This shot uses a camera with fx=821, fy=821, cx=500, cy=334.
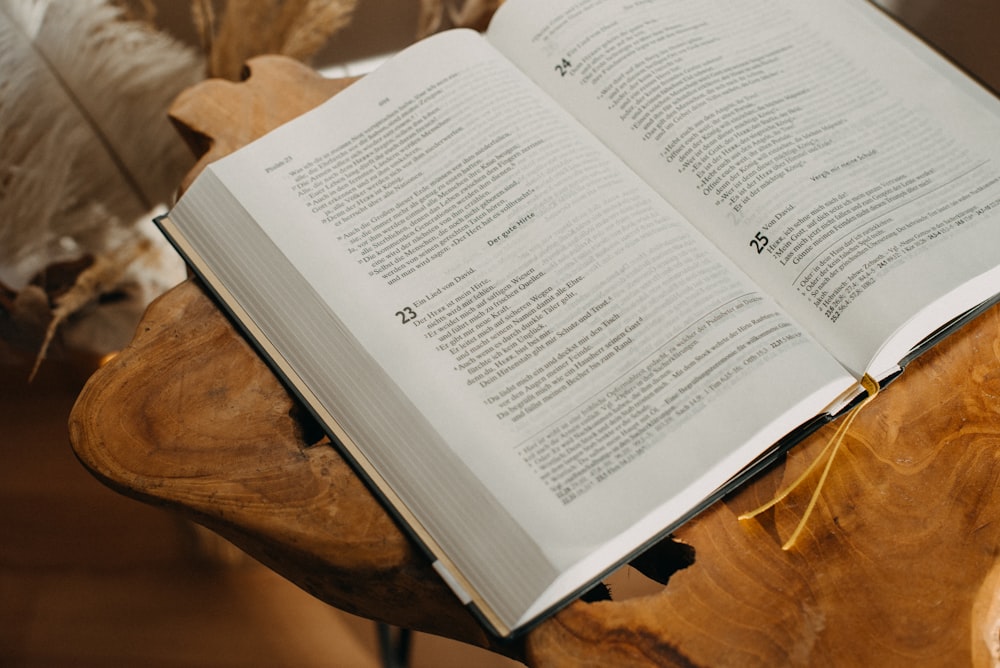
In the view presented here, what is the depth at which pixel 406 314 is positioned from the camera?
544mm

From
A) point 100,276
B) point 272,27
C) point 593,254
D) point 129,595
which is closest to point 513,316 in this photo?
point 593,254

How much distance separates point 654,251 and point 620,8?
0.24m

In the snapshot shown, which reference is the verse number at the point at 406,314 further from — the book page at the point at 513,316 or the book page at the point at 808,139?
the book page at the point at 808,139

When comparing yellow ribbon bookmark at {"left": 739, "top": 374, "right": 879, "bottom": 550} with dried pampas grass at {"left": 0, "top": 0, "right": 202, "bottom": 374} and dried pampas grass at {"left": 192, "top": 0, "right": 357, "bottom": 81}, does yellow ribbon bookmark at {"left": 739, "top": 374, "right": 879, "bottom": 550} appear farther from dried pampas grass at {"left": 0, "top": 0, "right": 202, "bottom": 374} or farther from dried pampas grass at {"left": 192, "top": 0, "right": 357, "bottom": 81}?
dried pampas grass at {"left": 0, "top": 0, "right": 202, "bottom": 374}

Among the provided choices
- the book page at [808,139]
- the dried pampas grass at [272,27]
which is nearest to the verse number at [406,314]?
the book page at [808,139]

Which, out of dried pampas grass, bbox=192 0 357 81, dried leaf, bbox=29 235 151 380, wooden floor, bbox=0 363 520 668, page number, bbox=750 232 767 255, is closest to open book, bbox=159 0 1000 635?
page number, bbox=750 232 767 255

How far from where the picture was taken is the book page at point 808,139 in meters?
0.54

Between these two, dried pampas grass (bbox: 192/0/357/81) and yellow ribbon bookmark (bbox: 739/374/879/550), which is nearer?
yellow ribbon bookmark (bbox: 739/374/879/550)

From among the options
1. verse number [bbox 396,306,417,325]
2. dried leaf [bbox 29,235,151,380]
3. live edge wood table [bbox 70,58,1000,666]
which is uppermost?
verse number [bbox 396,306,417,325]

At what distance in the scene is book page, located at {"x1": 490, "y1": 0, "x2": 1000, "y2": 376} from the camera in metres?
0.54

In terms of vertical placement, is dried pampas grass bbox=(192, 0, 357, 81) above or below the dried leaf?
above

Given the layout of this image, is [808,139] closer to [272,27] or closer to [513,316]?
[513,316]

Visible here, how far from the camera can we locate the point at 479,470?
49cm

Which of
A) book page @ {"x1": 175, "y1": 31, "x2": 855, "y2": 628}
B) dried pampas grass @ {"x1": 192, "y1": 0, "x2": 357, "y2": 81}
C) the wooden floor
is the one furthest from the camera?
the wooden floor
